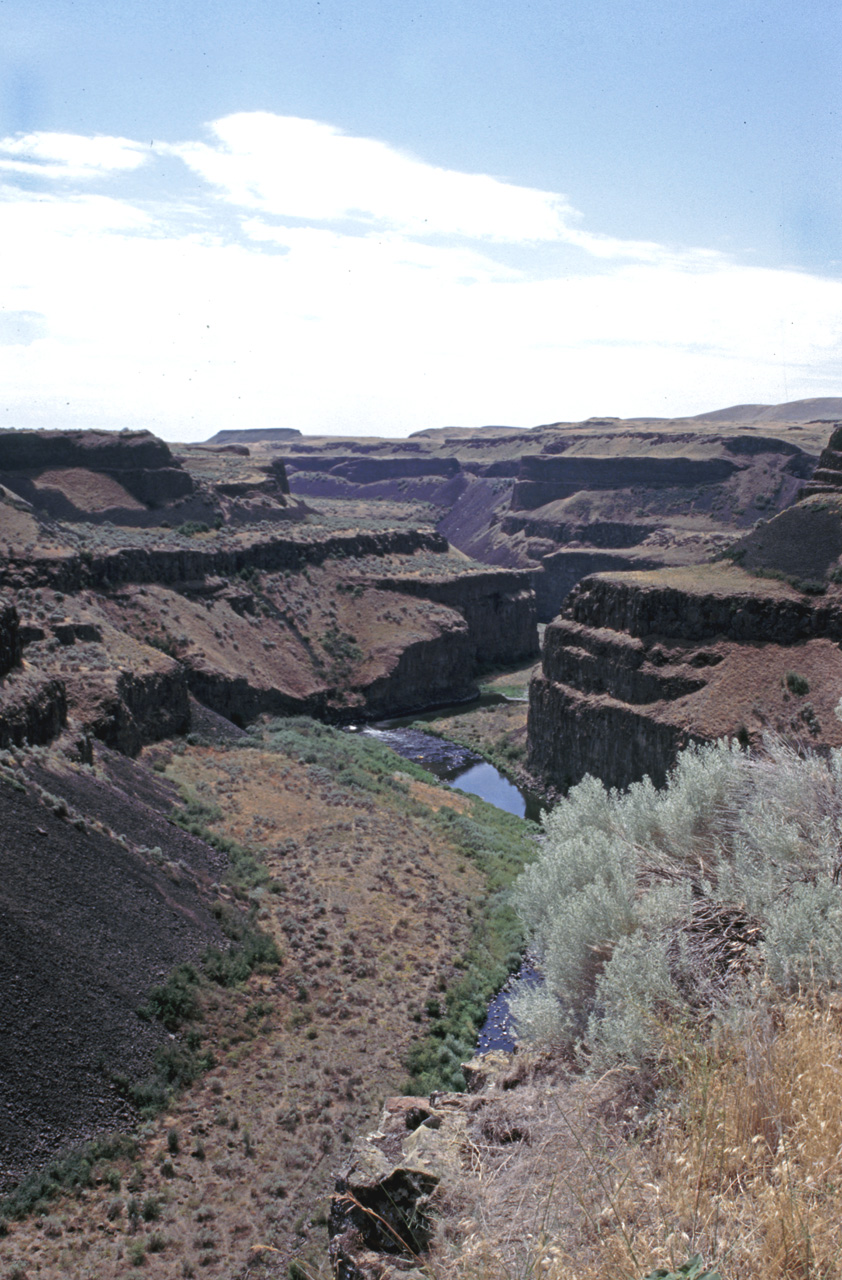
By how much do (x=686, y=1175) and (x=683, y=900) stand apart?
5.85 m

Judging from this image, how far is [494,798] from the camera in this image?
47344 mm

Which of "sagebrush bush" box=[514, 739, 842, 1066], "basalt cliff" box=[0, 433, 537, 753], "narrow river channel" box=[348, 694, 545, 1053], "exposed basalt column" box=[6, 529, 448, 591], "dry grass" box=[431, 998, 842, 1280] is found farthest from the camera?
"exposed basalt column" box=[6, 529, 448, 591]

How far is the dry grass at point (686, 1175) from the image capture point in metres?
6.45

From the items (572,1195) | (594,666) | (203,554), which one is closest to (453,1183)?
(572,1195)

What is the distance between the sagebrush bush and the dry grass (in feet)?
2.73

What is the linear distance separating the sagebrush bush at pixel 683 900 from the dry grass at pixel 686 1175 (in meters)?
0.83

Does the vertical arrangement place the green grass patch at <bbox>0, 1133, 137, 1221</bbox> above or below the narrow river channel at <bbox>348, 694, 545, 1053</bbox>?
above

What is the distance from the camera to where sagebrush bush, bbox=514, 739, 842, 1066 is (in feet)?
35.5

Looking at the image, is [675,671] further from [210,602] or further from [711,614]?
[210,602]

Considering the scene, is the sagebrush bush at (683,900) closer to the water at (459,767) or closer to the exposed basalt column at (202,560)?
the water at (459,767)

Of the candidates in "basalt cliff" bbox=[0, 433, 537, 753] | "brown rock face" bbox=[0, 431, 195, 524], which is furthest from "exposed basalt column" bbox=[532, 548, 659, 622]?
"brown rock face" bbox=[0, 431, 195, 524]

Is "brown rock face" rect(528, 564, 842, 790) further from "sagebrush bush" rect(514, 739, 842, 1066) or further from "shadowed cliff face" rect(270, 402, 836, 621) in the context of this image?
"shadowed cliff face" rect(270, 402, 836, 621)

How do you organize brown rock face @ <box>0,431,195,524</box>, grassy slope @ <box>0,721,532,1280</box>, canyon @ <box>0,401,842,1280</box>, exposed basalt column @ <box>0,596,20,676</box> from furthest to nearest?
1. brown rock face @ <box>0,431,195,524</box>
2. exposed basalt column @ <box>0,596,20,676</box>
3. canyon @ <box>0,401,842,1280</box>
4. grassy slope @ <box>0,721,532,1280</box>

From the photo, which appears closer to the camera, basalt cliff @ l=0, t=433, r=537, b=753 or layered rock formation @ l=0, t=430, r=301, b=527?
basalt cliff @ l=0, t=433, r=537, b=753
